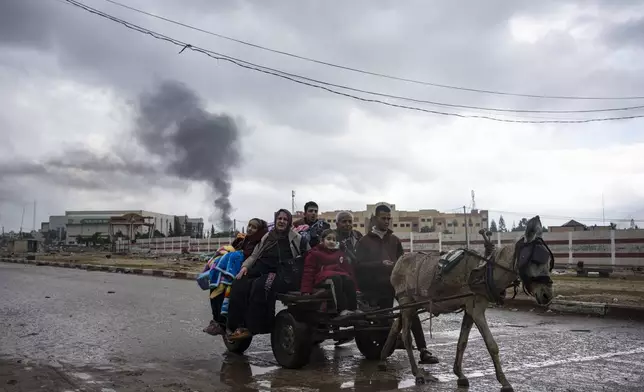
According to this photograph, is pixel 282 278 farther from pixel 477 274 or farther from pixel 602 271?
pixel 602 271

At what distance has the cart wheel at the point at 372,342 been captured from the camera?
23.1 ft

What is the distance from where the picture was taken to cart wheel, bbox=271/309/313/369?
6.40 metres

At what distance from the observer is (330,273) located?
6.52 metres

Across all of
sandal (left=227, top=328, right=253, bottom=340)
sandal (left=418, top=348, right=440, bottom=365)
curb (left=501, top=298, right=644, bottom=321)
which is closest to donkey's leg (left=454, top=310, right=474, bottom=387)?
A: sandal (left=418, top=348, right=440, bottom=365)

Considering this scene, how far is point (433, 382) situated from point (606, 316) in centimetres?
714

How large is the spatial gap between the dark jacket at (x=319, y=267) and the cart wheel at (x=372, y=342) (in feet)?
3.25

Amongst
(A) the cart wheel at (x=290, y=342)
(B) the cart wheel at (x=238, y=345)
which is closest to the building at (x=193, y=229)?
(B) the cart wheel at (x=238, y=345)

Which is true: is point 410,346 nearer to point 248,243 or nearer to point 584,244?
point 248,243

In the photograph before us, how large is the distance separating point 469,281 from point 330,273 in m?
1.76

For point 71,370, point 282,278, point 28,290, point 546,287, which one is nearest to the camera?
point 546,287

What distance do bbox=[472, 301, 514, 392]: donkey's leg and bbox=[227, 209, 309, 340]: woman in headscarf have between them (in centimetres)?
268

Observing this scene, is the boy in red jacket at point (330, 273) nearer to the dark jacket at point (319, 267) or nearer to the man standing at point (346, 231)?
the dark jacket at point (319, 267)

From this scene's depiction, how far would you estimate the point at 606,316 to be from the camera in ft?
36.2

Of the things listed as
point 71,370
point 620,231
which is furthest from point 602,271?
point 71,370
